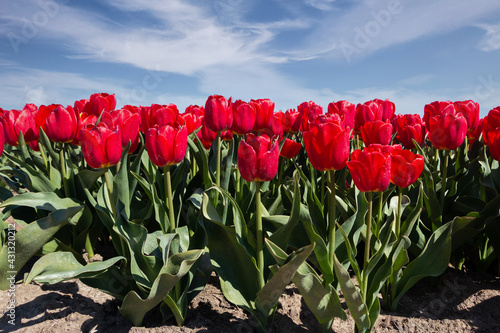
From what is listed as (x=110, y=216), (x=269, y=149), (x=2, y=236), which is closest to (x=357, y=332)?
(x=269, y=149)

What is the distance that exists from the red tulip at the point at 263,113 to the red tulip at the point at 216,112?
30 cm

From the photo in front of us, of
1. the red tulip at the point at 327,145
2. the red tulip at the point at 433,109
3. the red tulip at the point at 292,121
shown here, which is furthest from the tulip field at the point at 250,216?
the red tulip at the point at 292,121

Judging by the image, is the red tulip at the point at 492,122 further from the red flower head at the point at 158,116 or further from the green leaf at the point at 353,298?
the red flower head at the point at 158,116

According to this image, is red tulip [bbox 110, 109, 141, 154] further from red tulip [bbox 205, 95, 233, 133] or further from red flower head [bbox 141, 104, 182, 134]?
red tulip [bbox 205, 95, 233, 133]

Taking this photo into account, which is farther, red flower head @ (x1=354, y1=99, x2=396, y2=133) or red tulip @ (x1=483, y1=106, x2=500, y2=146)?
red flower head @ (x1=354, y1=99, x2=396, y2=133)

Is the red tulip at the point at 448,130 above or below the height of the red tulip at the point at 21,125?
below

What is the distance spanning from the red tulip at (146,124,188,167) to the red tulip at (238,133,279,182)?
374mm

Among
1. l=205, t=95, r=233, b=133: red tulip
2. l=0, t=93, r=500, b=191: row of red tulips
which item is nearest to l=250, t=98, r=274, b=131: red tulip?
l=0, t=93, r=500, b=191: row of red tulips

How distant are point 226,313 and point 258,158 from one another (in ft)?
3.61

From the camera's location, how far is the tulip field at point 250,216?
1810mm

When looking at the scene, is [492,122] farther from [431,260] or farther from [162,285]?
[162,285]

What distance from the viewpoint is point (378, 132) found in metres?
2.37

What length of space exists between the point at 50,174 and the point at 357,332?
2.35m

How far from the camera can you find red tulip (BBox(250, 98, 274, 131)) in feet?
8.57
